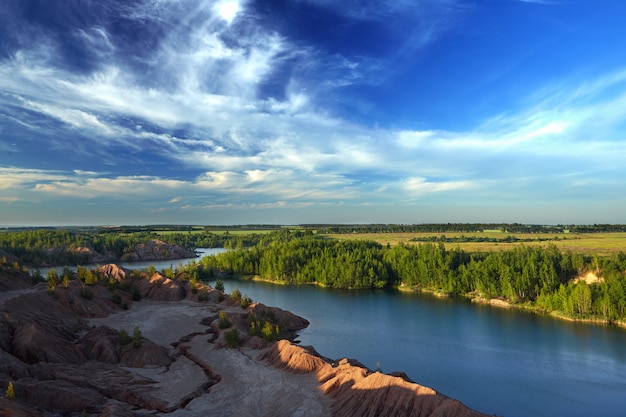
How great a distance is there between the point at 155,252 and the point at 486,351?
15111 cm

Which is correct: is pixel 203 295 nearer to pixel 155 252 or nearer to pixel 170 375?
pixel 170 375

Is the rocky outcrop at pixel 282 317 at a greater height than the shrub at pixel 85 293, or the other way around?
the shrub at pixel 85 293

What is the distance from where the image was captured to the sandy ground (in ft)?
93.0

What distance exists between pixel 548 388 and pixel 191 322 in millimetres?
41953

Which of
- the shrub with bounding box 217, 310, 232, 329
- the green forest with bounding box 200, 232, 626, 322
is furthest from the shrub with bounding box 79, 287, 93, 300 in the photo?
the green forest with bounding box 200, 232, 626, 322

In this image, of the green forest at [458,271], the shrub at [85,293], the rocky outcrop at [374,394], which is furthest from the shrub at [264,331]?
the green forest at [458,271]

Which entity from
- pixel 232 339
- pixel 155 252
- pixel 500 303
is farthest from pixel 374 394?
pixel 155 252

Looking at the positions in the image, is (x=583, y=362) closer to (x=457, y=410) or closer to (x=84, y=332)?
Result: (x=457, y=410)

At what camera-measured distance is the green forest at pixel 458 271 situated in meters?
60.8

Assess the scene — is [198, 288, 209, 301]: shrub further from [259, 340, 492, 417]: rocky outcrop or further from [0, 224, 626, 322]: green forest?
[259, 340, 492, 417]: rocky outcrop

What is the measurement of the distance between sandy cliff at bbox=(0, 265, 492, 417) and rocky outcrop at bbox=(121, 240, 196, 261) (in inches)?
4655

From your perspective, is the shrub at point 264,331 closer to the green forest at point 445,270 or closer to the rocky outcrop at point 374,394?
the rocky outcrop at point 374,394

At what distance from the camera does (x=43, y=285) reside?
203 ft

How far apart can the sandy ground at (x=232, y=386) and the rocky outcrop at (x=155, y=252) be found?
12785 centimetres
